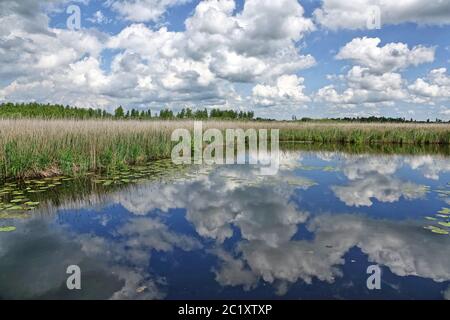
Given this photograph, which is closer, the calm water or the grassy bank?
the calm water

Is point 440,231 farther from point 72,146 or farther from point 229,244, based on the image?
point 72,146

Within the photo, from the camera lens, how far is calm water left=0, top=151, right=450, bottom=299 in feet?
9.97

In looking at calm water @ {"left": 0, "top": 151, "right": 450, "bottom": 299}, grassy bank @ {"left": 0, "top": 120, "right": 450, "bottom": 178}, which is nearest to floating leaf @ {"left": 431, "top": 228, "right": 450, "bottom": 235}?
calm water @ {"left": 0, "top": 151, "right": 450, "bottom": 299}

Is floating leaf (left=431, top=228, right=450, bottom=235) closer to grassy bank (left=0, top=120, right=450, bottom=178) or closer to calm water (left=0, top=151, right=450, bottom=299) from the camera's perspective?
calm water (left=0, top=151, right=450, bottom=299)

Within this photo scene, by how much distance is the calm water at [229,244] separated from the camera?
304 cm

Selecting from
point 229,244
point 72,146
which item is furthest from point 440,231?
point 72,146

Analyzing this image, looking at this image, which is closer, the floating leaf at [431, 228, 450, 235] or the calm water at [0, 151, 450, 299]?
the calm water at [0, 151, 450, 299]

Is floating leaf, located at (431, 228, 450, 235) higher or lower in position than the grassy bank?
lower

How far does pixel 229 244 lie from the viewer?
13.5 feet

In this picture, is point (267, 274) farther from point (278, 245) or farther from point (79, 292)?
point (79, 292)

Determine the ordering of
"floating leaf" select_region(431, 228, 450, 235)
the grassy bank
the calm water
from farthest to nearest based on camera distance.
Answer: the grassy bank, "floating leaf" select_region(431, 228, 450, 235), the calm water

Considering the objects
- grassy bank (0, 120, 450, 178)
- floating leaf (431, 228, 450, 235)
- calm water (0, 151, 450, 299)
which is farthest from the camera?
grassy bank (0, 120, 450, 178)
